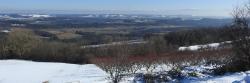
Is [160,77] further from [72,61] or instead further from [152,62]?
[72,61]

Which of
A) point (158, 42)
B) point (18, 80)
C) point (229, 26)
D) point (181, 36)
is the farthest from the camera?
point (181, 36)

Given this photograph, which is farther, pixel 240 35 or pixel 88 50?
pixel 88 50

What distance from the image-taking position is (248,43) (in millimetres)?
13344

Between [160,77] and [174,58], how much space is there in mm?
3402

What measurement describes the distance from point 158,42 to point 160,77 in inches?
1131

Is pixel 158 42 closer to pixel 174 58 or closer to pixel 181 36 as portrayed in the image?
pixel 181 36

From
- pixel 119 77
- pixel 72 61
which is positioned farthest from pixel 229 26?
pixel 72 61

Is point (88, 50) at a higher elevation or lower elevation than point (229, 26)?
lower

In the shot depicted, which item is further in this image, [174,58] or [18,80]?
[18,80]

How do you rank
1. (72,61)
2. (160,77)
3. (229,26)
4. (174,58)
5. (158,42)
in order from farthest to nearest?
(158,42) < (72,61) < (174,58) < (229,26) < (160,77)

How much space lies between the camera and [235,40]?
13.6 meters

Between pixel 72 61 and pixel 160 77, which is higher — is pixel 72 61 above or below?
below

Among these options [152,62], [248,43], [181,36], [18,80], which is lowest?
[181,36]

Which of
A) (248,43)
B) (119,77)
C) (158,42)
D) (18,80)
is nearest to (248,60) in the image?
(248,43)
